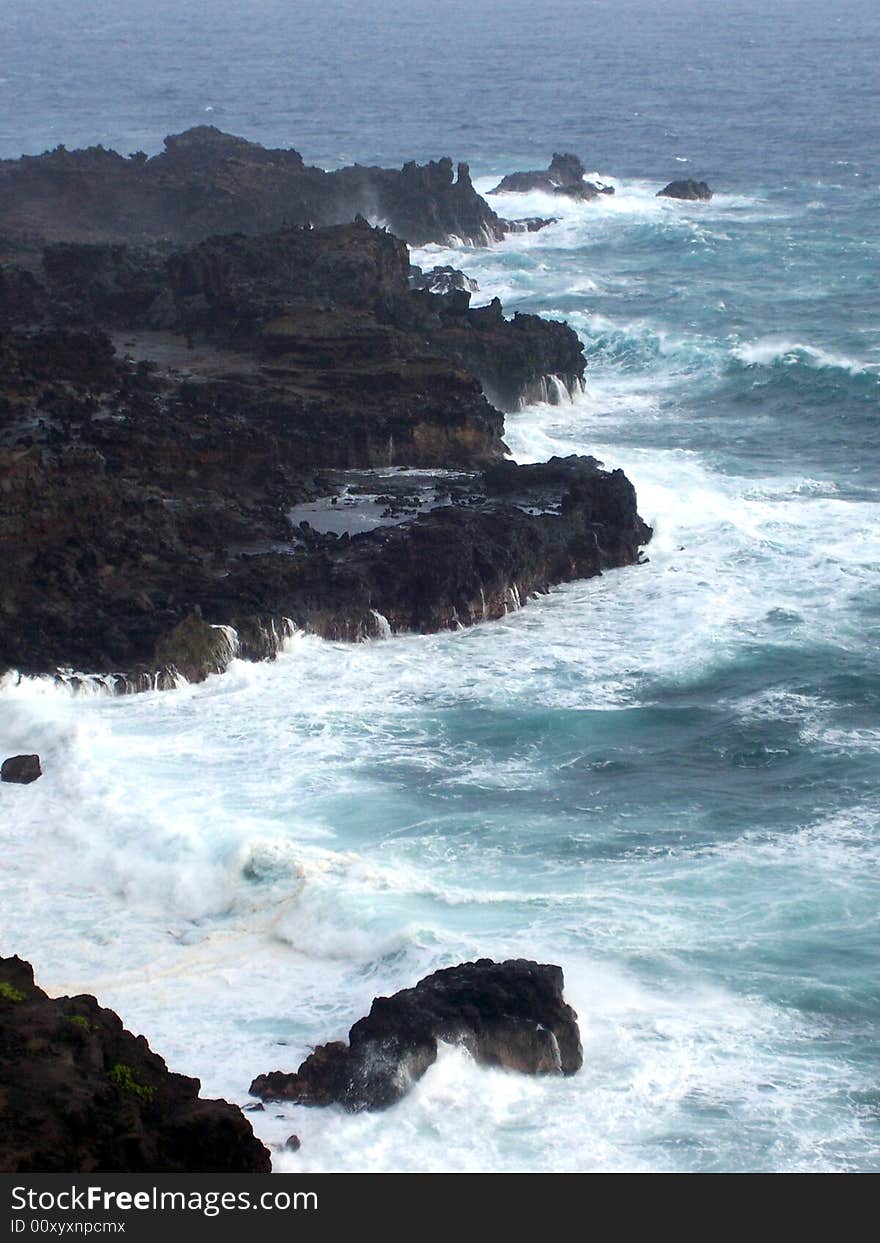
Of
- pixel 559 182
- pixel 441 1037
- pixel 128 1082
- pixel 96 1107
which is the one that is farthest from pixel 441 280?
pixel 96 1107

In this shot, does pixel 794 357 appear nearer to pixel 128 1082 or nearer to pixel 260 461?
pixel 260 461

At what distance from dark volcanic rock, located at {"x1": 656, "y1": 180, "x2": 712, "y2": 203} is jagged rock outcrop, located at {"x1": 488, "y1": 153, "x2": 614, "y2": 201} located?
3141mm

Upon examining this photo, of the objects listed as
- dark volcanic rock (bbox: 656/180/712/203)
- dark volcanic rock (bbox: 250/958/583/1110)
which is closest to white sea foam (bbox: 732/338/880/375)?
dark volcanic rock (bbox: 656/180/712/203)

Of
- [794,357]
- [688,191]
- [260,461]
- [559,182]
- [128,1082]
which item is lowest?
[128,1082]

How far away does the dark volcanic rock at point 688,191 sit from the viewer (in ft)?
330

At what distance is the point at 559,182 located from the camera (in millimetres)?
102312

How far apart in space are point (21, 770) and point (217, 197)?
52908mm

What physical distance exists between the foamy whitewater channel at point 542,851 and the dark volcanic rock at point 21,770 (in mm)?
366

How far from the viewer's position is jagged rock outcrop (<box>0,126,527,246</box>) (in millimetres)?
81250

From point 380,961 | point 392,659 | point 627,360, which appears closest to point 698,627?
point 392,659

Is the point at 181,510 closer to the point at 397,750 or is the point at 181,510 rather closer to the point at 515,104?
the point at 397,750

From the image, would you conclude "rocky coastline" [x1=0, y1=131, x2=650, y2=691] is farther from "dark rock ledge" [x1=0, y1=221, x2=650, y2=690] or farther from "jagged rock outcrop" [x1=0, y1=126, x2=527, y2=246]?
"jagged rock outcrop" [x1=0, y1=126, x2=527, y2=246]

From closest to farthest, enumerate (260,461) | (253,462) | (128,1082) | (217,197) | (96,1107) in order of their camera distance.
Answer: (96,1107) < (128,1082) < (253,462) < (260,461) < (217,197)

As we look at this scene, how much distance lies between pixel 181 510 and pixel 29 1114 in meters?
24.9
